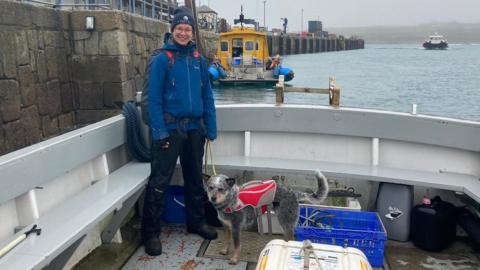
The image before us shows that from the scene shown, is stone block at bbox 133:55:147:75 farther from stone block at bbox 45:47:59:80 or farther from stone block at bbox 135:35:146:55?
stone block at bbox 45:47:59:80

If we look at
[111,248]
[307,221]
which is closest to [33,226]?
[111,248]

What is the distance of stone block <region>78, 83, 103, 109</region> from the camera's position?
452 inches

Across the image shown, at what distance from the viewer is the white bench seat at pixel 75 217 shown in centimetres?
244

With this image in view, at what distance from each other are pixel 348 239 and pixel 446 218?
3.29 feet

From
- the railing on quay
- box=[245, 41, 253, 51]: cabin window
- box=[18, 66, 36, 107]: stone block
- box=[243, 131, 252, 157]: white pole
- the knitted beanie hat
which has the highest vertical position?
the railing on quay

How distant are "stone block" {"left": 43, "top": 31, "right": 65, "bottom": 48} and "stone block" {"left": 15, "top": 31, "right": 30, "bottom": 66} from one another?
3.14 ft

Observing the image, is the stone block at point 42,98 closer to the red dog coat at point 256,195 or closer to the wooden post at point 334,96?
the wooden post at point 334,96

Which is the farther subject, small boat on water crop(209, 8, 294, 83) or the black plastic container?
small boat on water crop(209, 8, 294, 83)

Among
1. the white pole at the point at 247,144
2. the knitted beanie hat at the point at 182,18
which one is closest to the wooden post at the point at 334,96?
the white pole at the point at 247,144

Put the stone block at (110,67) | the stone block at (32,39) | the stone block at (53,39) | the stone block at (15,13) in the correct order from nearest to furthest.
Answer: the stone block at (15,13), the stone block at (32,39), the stone block at (53,39), the stone block at (110,67)

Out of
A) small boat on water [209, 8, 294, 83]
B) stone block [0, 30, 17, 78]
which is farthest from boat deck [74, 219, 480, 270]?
small boat on water [209, 8, 294, 83]

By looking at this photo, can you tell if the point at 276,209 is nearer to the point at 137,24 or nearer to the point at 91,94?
the point at 91,94

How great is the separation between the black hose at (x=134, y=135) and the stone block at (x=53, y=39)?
7.23 metres

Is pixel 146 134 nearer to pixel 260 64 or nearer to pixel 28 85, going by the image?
pixel 28 85
